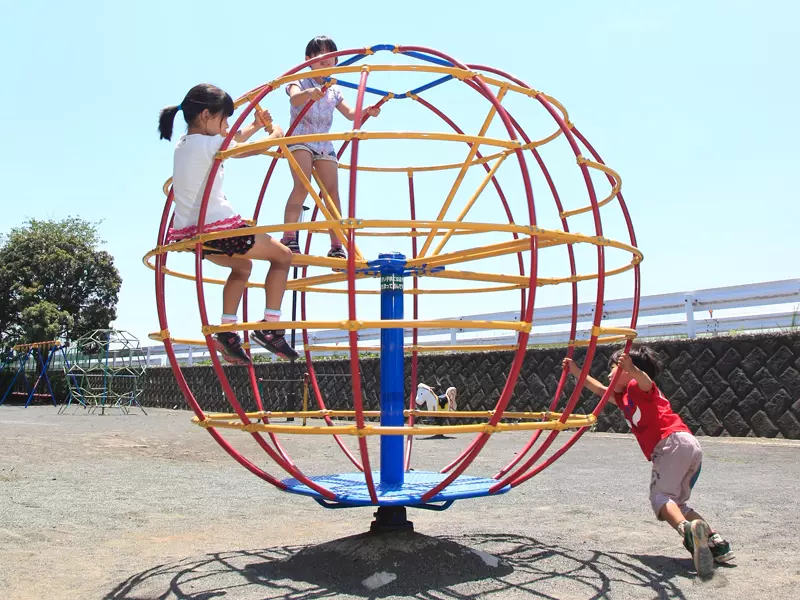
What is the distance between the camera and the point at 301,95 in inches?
156

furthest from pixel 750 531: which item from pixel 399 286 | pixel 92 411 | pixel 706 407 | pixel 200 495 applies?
pixel 92 411

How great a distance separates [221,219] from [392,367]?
110 cm

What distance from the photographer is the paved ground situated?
3.45m

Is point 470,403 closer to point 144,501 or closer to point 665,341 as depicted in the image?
point 665,341

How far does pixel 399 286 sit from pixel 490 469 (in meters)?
4.50

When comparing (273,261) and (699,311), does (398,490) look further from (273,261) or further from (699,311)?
(699,311)

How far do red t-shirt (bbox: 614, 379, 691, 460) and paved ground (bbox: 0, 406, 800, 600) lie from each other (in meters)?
0.60

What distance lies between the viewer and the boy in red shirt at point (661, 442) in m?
3.89

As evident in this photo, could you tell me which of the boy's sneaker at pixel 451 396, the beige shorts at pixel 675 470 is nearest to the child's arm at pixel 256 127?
the beige shorts at pixel 675 470

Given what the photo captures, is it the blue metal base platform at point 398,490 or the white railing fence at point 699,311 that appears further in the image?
the white railing fence at point 699,311

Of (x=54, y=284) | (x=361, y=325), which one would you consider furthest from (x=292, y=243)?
(x=54, y=284)

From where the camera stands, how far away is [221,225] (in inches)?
133

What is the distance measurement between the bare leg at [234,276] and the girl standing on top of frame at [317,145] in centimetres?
60

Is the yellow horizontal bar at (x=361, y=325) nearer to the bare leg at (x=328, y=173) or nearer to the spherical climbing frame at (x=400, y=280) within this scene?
the spherical climbing frame at (x=400, y=280)
